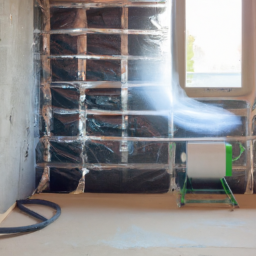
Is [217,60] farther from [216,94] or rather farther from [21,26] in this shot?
[21,26]

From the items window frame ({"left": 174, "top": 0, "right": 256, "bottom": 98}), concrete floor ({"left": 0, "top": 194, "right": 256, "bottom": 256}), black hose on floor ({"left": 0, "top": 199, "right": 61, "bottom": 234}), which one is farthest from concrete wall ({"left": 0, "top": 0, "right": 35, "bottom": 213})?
window frame ({"left": 174, "top": 0, "right": 256, "bottom": 98})

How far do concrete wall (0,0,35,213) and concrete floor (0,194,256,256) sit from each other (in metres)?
0.19

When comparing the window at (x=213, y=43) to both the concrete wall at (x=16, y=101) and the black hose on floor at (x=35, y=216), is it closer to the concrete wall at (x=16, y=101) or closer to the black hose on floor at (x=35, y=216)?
the concrete wall at (x=16, y=101)

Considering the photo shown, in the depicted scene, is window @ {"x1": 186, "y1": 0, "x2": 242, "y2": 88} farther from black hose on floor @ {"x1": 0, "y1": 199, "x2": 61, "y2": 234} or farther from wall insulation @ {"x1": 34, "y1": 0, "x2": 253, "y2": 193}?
black hose on floor @ {"x1": 0, "y1": 199, "x2": 61, "y2": 234}

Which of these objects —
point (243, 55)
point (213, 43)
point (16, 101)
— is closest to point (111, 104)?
point (16, 101)

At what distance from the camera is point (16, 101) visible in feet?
5.04

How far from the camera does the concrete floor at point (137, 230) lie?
1.08 m

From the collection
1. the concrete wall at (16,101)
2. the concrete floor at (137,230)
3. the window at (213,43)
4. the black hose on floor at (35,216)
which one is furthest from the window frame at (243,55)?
the black hose on floor at (35,216)

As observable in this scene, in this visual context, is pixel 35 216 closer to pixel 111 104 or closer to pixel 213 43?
pixel 111 104

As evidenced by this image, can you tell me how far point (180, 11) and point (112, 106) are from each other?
0.74m

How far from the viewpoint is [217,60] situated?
5.78 feet

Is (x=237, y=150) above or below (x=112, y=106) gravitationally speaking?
below

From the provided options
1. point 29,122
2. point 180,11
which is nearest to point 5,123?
point 29,122

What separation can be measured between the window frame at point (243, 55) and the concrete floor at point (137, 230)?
68 centimetres
